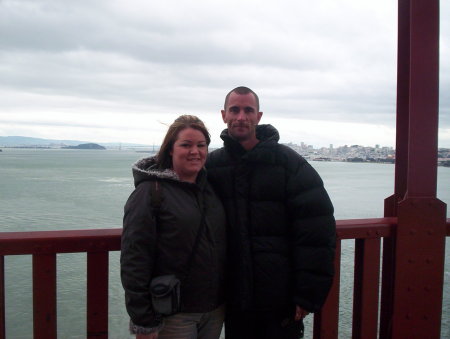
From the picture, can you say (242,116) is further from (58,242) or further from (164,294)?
(58,242)

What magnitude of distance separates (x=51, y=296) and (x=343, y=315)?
665 centimetres

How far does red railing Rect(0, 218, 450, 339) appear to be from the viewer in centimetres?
213

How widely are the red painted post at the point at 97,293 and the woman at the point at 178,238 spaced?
40 centimetres

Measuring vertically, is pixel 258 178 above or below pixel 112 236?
above

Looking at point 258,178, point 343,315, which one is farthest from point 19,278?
point 258,178

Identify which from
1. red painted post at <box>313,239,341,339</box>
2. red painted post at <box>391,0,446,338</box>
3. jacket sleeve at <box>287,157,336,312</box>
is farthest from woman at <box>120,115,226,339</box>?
red painted post at <box>391,0,446,338</box>

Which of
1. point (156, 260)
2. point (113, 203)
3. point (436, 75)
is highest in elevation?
point (436, 75)

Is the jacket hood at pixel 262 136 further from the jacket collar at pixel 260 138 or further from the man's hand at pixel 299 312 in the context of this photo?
the man's hand at pixel 299 312

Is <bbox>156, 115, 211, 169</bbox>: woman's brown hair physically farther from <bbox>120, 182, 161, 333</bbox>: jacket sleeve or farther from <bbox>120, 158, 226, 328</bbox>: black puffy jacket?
<bbox>120, 182, 161, 333</bbox>: jacket sleeve

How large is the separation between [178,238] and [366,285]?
4.26 ft

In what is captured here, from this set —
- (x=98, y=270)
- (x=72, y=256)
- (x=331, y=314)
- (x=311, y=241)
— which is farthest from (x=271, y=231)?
(x=72, y=256)

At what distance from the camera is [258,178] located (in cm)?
218

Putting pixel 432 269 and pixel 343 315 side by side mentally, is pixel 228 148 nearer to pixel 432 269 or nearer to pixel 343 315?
pixel 432 269

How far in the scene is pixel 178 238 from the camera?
1929 mm
